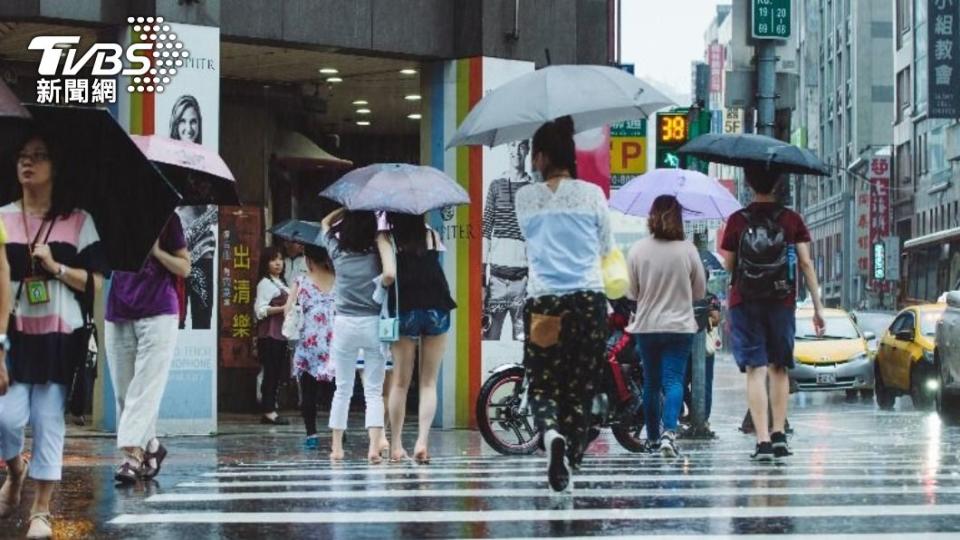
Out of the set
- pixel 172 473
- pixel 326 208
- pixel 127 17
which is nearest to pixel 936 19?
pixel 326 208

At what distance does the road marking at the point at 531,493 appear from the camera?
31.9 feet

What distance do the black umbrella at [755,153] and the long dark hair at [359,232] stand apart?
104 inches

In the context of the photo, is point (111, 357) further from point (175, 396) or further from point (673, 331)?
point (175, 396)

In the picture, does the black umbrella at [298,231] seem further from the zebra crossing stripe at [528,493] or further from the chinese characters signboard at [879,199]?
the chinese characters signboard at [879,199]

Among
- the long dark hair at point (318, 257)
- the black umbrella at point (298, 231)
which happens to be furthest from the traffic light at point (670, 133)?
the long dark hair at point (318, 257)

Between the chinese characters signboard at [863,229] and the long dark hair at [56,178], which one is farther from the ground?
the chinese characters signboard at [863,229]

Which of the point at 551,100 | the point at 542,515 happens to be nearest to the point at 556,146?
the point at 551,100

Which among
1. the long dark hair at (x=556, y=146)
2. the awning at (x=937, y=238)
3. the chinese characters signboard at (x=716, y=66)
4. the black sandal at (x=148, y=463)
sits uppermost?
the chinese characters signboard at (x=716, y=66)

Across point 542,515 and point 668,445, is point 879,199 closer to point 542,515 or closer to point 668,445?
point 668,445

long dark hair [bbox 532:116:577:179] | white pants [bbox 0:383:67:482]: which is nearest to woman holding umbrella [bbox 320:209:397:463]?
long dark hair [bbox 532:116:577:179]

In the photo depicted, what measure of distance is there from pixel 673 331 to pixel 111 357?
3.89 metres

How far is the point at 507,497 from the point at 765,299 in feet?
10.6

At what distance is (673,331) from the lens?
12812 mm

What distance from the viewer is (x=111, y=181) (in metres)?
8.89
